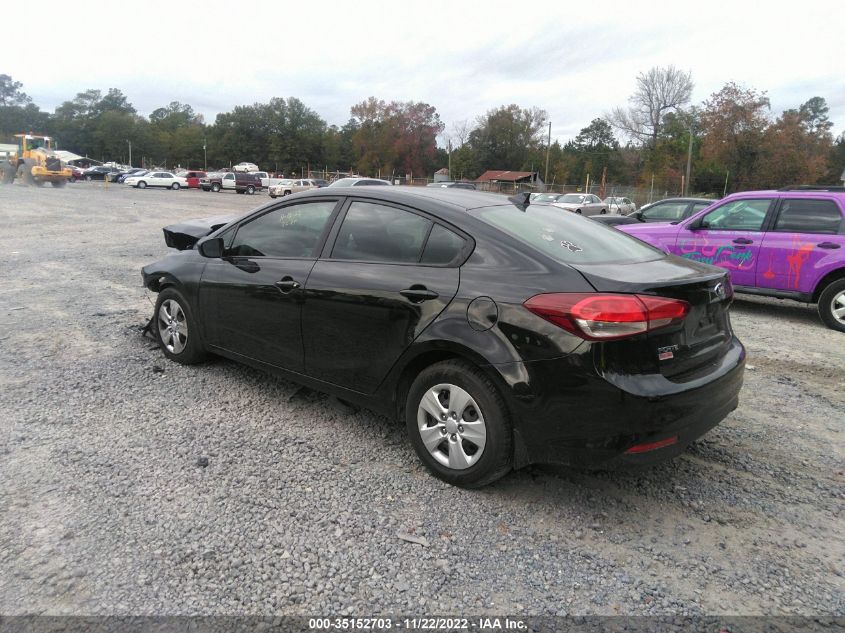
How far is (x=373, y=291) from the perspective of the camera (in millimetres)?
3521

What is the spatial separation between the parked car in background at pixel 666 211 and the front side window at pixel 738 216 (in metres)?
3.81

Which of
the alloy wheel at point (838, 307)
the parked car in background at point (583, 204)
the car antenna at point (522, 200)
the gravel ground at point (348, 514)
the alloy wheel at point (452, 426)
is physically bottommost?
the gravel ground at point (348, 514)

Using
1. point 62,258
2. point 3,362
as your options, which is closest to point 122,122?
point 62,258

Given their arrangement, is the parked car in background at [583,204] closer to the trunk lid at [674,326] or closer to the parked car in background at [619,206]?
the parked car in background at [619,206]

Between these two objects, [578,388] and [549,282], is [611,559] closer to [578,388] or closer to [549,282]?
[578,388]

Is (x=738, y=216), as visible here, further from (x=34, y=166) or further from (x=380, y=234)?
(x=34, y=166)

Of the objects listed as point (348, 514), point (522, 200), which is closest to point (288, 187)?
point (522, 200)

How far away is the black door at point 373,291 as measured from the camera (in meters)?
3.35

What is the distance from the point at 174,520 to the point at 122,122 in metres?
125

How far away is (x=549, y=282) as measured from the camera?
2973 mm

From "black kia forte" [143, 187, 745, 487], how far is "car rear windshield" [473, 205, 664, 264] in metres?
0.02

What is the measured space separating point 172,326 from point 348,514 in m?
2.88

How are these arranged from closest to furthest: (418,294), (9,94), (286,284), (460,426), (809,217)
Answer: (460,426)
(418,294)
(286,284)
(809,217)
(9,94)

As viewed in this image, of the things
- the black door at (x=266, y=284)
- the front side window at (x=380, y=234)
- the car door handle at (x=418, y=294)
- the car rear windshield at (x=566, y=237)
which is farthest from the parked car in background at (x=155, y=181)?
the car door handle at (x=418, y=294)
